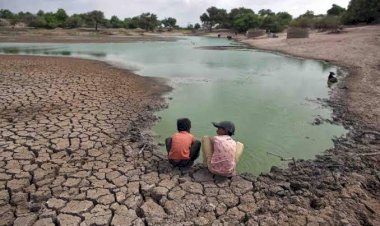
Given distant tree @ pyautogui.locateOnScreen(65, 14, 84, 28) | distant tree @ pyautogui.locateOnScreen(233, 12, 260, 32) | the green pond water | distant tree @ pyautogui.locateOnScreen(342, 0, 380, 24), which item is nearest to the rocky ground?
the green pond water

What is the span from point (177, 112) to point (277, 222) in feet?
17.4

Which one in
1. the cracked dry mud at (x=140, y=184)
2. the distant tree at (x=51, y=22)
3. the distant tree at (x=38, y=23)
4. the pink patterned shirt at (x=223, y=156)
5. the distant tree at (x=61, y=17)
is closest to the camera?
the cracked dry mud at (x=140, y=184)

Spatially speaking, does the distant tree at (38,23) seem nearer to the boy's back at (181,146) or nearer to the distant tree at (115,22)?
the distant tree at (115,22)

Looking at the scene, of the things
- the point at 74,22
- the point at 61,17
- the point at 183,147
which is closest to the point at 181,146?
the point at 183,147

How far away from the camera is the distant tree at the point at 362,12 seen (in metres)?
37.1

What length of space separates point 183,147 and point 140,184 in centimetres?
81

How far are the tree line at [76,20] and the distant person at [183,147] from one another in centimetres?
6822

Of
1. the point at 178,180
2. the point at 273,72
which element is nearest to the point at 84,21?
the point at 273,72

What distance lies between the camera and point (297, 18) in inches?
2153

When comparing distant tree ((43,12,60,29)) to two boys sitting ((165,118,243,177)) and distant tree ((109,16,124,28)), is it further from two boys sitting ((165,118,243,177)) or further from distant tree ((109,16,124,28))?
two boys sitting ((165,118,243,177))

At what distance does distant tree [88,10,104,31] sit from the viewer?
71.5 metres

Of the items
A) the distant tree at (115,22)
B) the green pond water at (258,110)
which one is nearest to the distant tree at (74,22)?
the distant tree at (115,22)

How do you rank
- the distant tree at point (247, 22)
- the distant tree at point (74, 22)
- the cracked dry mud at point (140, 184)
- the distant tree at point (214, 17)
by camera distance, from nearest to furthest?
the cracked dry mud at point (140, 184) < the distant tree at point (247, 22) < the distant tree at point (74, 22) < the distant tree at point (214, 17)

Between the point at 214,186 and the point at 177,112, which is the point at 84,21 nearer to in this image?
the point at 177,112
